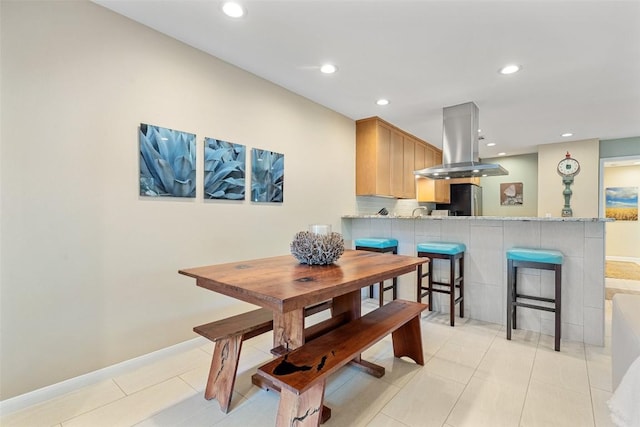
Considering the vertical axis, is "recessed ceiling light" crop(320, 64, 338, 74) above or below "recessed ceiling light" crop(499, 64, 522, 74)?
above

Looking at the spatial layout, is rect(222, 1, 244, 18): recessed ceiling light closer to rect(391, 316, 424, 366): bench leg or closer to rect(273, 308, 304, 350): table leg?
rect(273, 308, 304, 350): table leg

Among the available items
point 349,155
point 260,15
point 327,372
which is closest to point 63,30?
point 260,15

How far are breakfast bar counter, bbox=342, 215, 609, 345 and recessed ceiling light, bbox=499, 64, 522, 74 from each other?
4.53ft

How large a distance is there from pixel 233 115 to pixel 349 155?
6.26 feet

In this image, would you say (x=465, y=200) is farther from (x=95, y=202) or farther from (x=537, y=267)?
(x=95, y=202)

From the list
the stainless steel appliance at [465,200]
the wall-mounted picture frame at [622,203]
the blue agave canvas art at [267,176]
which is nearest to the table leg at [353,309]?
the blue agave canvas art at [267,176]

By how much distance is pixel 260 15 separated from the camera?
2.06 m

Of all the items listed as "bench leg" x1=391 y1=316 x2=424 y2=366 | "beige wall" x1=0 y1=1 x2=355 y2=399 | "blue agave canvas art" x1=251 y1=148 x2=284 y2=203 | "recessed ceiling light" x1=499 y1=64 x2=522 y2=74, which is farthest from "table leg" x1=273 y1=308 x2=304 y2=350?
"recessed ceiling light" x1=499 y1=64 x2=522 y2=74

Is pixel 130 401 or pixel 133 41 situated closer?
pixel 130 401

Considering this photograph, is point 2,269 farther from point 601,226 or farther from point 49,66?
point 601,226

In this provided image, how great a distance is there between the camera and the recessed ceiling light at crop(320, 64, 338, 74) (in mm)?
2764

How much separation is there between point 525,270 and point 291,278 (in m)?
2.57

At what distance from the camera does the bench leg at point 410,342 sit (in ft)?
7.20

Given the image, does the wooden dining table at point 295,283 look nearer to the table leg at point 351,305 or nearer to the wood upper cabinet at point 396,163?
the table leg at point 351,305
